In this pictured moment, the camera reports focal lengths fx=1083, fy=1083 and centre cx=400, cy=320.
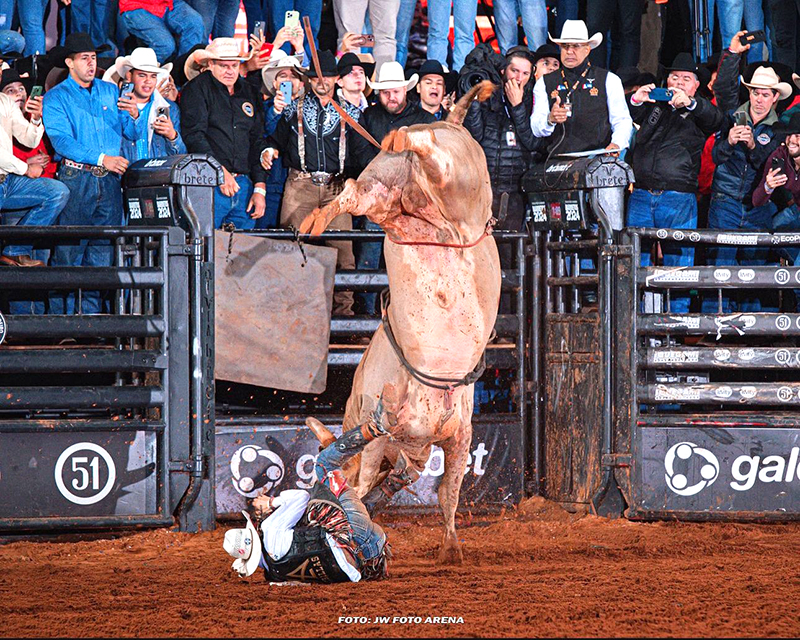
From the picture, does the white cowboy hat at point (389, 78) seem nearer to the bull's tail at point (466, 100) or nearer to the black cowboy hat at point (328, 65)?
the black cowboy hat at point (328, 65)

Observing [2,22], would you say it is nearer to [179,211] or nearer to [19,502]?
[179,211]

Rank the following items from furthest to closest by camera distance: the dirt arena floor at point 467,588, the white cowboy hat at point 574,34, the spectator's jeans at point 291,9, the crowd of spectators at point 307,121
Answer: the spectator's jeans at point 291,9 → the white cowboy hat at point 574,34 → the crowd of spectators at point 307,121 → the dirt arena floor at point 467,588

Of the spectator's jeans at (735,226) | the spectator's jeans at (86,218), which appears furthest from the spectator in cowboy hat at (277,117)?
the spectator's jeans at (735,226)

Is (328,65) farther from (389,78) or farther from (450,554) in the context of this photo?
(450,554)

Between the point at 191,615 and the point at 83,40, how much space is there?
5258 millimetres

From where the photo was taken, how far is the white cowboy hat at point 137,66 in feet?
26.8

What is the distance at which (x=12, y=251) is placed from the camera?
24.0ft

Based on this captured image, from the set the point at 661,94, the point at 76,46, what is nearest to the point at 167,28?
the point at 76,46

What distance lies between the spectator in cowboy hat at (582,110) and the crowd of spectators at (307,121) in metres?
0.01

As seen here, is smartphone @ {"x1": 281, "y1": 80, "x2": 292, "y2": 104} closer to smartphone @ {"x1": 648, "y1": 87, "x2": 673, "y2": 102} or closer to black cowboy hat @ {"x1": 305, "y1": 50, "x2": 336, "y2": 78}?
black cowboy hat @ {"x1": 305, "y1": 50, "x2": 336, "y2": 78}

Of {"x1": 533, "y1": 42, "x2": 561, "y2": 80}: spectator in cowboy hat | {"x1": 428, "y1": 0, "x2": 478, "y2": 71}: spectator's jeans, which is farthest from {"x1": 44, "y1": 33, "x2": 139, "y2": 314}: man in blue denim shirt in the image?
{"x1": 533, "y1": 42, "x2": 561, "y2": 80}: spectator in cowboy hat

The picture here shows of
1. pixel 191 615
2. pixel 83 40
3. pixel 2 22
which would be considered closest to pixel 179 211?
pixel 83 40

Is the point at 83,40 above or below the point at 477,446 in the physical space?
above

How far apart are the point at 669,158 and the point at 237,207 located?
3431mm
